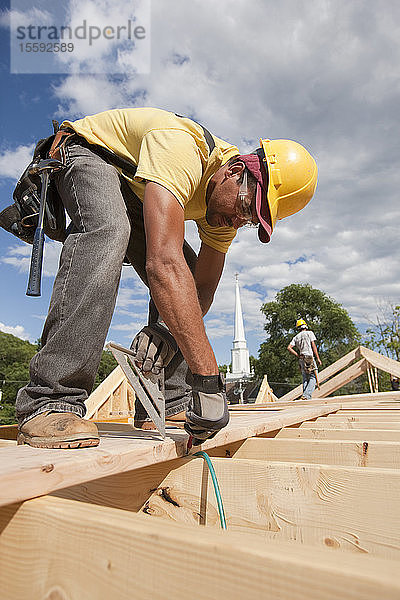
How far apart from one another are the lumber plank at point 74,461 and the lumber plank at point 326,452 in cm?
23

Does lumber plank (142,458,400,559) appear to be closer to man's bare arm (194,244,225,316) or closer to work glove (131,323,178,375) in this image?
work glove (131,323,178,375)

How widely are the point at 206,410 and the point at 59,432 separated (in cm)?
48

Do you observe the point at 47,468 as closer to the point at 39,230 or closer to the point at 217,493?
the point at 217,493


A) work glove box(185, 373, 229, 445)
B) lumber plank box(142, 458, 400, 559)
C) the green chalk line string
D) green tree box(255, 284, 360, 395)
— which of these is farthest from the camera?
green tree box(255, 284, 360, 395)

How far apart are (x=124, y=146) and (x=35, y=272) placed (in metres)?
0.74

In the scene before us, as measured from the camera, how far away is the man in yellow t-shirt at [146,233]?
1.51 meters

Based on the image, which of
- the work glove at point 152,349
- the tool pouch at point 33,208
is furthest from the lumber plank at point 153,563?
the tool pouch at point 33,208

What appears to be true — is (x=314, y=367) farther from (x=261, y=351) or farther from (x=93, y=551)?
(x=261, y=351)

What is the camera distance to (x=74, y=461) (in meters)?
1.04

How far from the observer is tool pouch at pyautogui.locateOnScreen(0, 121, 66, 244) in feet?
6.94

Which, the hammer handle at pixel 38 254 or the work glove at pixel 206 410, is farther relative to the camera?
the hammer handle at pixel 38 254

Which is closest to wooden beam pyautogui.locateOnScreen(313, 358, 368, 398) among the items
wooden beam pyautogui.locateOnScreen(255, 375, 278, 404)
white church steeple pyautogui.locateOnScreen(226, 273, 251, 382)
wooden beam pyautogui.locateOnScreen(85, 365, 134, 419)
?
wooden beam pyautogui.locateOnScreen(255, 375, 278, 404)

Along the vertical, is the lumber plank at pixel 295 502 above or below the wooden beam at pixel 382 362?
below

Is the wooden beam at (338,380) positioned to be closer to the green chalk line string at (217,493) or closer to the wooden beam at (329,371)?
the wooden beam at (329,371)
